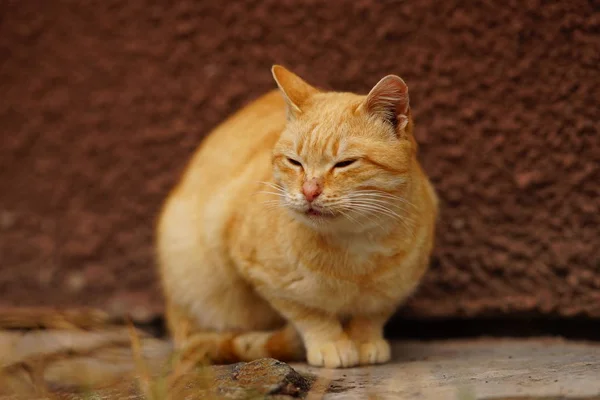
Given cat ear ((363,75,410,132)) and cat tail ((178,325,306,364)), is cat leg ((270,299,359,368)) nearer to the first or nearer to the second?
cat tail ((178,325,306,364))

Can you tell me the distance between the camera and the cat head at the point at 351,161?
6.91 feet

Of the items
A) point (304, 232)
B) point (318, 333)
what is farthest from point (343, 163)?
point (318, 333)

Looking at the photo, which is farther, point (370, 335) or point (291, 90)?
point (370, 335)

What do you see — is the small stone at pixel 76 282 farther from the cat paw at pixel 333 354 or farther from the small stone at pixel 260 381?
the small stone at pixel 260 381

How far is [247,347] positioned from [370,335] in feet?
1.42

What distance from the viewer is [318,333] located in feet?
8.01

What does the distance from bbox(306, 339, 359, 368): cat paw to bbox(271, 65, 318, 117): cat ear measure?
78 cm

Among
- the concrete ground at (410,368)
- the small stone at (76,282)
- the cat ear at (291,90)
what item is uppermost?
the cat ear at (291,90)

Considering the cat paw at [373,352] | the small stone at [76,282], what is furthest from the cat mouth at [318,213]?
the small stone at [76,282]

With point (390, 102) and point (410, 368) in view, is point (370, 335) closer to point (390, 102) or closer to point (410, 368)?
point (410, 368)

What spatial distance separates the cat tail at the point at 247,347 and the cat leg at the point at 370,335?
196mm

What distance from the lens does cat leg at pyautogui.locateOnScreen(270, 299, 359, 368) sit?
240 centimetres

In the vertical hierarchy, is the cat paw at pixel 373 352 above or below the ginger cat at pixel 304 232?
below

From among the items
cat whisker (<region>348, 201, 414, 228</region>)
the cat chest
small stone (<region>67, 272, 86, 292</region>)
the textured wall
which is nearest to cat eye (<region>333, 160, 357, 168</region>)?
cat whisker (<region>348, 201, 414, 228</region>)
